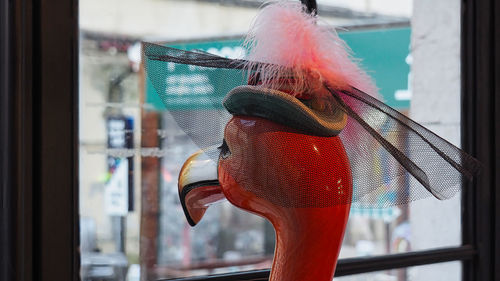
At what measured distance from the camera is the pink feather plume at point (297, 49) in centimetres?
75

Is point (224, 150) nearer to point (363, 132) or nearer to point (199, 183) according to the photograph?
point (199, 183)

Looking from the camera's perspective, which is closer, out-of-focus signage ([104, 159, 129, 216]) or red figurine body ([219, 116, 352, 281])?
red figurine body ([219, 116, 352, 281])

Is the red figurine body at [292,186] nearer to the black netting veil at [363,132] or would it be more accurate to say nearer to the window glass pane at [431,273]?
the black netting veil at [363,132]

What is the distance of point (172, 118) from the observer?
4.17 ft

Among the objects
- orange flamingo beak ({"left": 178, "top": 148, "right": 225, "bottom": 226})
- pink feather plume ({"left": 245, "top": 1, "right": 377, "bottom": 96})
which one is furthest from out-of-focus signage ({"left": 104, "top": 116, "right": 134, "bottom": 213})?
pink feather plume ({"left": 245, "top": 1, "right": 377, "bottom": 96})

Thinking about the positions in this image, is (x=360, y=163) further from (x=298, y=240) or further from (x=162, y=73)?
(x=162, y=73)

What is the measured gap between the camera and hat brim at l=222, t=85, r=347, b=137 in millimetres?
726

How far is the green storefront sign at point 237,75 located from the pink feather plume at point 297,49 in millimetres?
46

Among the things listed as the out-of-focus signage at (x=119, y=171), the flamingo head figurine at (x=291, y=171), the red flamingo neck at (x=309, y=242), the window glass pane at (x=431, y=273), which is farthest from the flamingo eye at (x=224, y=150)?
the window glass pane at (x=431, y=273)

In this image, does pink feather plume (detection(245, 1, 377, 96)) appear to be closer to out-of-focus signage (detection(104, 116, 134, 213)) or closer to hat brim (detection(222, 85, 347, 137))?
hat brim (detection(222, 85, 347, 137))

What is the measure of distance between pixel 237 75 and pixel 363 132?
0.57 feet
